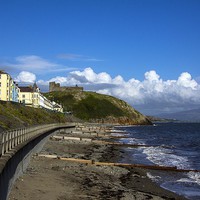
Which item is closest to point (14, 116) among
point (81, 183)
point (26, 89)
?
point (81, 183)

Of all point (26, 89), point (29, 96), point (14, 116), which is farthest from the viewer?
point (26, 89)

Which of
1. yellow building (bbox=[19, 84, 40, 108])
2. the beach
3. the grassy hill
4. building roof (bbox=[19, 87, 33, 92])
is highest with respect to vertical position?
building roof (bbox=[19, 87, 33, 92])

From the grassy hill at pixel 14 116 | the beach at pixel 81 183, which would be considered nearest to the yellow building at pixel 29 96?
the grassy hill at pixel 14 116

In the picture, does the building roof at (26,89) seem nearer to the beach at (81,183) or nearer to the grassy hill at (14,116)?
the grassy hill at (14,116)

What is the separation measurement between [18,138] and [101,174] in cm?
666

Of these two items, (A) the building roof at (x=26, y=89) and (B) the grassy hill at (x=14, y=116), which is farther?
(A) the building roof at (x=26, y=89)

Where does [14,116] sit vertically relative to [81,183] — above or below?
above

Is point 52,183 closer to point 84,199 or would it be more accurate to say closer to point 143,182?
point 84,199

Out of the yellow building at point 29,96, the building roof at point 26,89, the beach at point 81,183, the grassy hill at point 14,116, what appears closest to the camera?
the beach at point 81,183

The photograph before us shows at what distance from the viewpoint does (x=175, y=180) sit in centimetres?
2494

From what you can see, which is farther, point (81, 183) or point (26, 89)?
point (26, 89)

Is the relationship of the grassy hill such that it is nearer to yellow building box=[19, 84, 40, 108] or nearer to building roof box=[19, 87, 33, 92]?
yellow building box=[19, 84, 40, 108]

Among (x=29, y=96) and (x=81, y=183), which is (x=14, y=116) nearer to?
(x=81, y=183)

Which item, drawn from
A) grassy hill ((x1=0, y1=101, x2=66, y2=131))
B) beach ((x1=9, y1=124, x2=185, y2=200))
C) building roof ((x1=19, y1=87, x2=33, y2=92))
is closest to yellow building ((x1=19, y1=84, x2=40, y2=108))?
building roof ((x1=19, y1=87, x2=33, y2=92))
